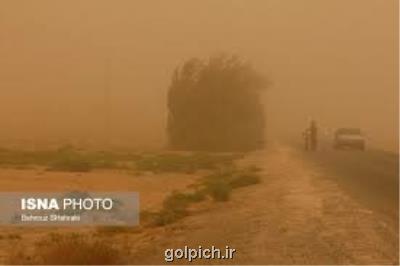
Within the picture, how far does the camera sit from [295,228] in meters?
19.6

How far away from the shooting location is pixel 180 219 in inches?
914

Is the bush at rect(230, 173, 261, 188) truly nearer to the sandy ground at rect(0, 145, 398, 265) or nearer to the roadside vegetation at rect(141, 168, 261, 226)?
the roadside vegetation at rect(141, 168, 261, 226)

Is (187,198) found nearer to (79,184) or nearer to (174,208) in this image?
(174,208)

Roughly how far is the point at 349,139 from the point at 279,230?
51.7m

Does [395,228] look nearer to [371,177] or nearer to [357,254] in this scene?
[357,254]

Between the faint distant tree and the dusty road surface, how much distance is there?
155ft

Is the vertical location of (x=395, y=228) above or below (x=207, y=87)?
below

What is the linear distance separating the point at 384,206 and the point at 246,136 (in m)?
57.6

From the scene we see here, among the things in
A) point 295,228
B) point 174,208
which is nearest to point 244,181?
point 174,208

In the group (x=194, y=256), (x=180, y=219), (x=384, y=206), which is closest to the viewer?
(x=194, y=256)

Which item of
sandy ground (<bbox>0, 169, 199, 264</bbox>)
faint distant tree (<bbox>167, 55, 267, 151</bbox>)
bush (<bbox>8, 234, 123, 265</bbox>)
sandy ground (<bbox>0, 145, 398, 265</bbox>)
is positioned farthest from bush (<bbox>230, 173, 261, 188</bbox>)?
faint distant tree (<bbox>167, 55, 267, 151</bbox>)

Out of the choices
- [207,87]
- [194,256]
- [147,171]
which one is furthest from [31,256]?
[207,87]

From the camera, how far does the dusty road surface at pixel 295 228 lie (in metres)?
16.3

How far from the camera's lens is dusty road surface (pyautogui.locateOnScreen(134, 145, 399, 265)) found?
16.3 m
